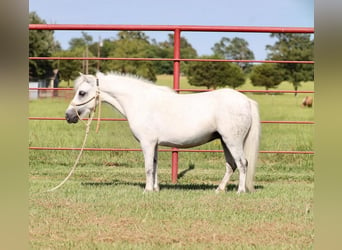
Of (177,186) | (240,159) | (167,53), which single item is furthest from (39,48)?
(240,159)

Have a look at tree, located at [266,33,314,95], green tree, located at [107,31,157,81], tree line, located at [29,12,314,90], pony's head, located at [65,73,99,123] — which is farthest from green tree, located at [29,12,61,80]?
pony's head, located at [65,73,99,123]

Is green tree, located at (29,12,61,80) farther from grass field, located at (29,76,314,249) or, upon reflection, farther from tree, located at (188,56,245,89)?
grass field, located at (29,76,314,249)

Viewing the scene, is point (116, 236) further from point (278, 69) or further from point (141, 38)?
point (141, 38)

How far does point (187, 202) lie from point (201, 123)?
83 cm

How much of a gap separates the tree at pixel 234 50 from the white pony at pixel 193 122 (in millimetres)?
52193

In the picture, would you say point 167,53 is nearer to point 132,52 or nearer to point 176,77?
point 132,52

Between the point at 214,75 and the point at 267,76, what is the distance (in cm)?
494

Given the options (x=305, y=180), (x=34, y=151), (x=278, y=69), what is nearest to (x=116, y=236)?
(x=305, y=180)

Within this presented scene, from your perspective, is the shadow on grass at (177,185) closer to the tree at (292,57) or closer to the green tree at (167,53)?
the tree at (292,57)

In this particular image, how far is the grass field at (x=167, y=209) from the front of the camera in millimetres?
2900

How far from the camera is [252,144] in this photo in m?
4.70

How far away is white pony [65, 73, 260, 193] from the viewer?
14.9 ft

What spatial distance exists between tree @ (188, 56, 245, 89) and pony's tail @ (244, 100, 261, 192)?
129 ft

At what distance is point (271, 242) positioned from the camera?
287 centimetres
